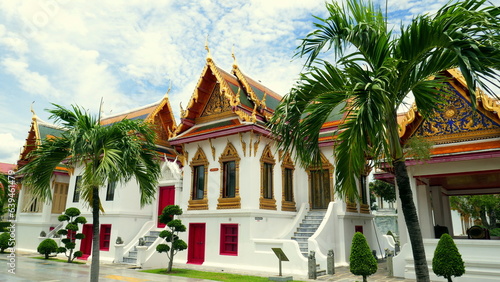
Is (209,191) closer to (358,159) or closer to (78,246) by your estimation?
(78,246)

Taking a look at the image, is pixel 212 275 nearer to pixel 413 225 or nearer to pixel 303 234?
pixel 303 234

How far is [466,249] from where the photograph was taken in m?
10.5

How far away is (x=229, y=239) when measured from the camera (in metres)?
14.5

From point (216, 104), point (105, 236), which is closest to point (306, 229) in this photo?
point (216, 104)

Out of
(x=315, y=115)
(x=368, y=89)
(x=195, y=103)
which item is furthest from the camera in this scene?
(x=195, y=103)

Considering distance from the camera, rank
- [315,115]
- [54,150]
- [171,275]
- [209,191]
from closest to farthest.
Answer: [315,115] → [54,150] → [171,275] → [209,191]

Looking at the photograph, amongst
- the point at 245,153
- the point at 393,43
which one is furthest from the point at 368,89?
the point at 245,153

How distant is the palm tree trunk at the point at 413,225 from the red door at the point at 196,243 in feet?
35.3

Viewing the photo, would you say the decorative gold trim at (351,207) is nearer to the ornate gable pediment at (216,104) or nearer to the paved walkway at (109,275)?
the paved walkway at (109,275)

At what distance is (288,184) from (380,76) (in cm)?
1175

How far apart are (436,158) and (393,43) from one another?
6.39 meters

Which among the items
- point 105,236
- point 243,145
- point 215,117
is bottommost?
point 105,236

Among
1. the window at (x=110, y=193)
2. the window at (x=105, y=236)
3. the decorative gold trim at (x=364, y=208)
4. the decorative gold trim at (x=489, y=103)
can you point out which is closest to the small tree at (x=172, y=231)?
the window at (x=105, y=236)

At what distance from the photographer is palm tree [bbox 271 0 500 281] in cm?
486
